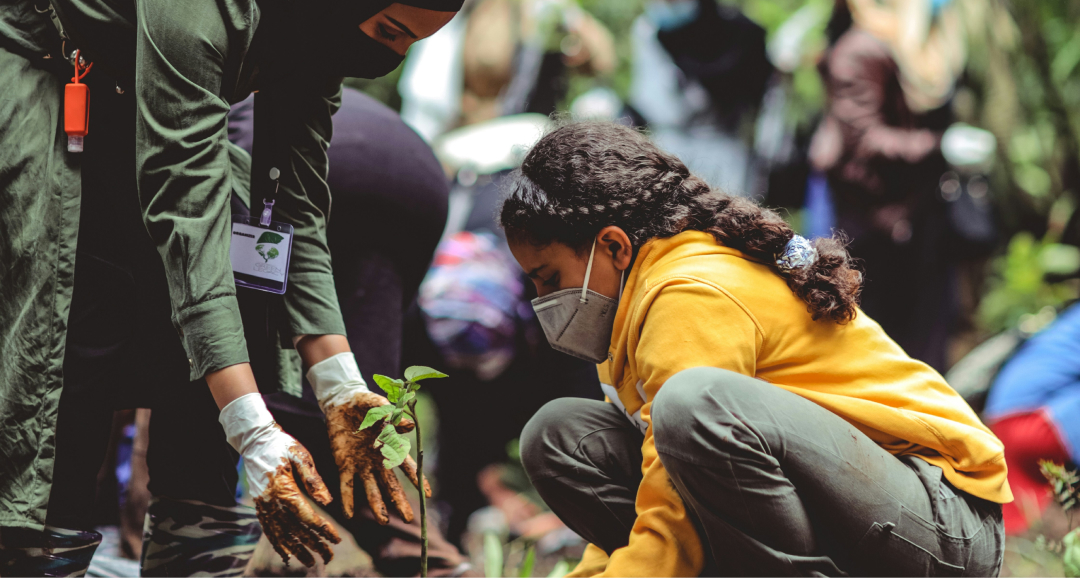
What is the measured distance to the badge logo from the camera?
1.59 m

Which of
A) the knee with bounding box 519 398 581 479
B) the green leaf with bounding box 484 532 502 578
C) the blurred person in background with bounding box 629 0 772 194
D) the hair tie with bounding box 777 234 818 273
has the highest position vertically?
the blurred person in background with bounding box 629 0 772 194

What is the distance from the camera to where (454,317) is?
112 inches

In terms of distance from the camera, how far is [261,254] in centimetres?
159

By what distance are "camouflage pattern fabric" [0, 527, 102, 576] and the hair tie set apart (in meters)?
1.31

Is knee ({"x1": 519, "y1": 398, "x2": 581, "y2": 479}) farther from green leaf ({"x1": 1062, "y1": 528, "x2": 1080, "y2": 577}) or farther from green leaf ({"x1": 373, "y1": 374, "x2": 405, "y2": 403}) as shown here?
green leaf ({"x1": 1062, "y1": 528, "x2": 1080, "y2": 577})

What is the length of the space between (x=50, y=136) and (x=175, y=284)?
13.9 inches

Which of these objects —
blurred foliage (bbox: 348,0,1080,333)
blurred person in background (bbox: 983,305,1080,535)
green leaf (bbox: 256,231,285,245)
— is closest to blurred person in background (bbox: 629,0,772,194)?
blurred foliage (bbox: 348,0,1080,333)

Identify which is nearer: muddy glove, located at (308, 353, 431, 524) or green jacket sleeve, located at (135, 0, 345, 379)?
green jacket sleeve, located at (135, 0, 345, 379)

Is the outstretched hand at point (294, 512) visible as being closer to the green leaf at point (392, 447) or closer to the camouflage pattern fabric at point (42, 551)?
the green leaf at point (392, 447)

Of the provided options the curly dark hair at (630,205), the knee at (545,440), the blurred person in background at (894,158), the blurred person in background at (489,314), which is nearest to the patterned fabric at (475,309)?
the blurred person in background at (489,314)

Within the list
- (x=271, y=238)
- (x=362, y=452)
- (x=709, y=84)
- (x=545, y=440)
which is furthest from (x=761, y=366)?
(x=709, y=84)

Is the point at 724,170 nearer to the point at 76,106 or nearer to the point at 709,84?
the point at 709,84

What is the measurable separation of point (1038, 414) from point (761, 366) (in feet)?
6.19

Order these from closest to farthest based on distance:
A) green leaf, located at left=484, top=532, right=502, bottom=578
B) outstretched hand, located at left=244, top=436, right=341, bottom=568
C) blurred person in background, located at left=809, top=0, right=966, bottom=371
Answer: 1. outstretched hand, located at left=244, top=436, right=341, bottom=568
2. green leaf, located at left=484, top=532, right=502, bottom=578
3. blurred person in background, located at left=809, top=0, right=966, bottom=371
